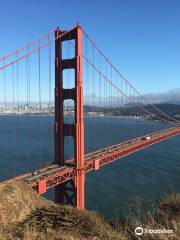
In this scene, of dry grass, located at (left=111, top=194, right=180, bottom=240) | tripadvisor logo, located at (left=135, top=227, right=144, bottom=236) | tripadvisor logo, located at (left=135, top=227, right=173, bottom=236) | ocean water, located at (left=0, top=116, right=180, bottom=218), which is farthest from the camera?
ocean water, located at (left=0, top=116, right=180, bottom=218)

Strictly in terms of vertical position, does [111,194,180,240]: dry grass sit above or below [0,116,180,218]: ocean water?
above

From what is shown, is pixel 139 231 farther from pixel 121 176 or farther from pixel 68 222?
pixel 121 176

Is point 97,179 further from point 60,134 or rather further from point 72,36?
point 72,36

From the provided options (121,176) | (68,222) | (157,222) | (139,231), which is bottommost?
(121,176)

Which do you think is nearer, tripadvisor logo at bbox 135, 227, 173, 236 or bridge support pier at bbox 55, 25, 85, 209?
tripadvisor logo at bbox 135, 227, 173, 236

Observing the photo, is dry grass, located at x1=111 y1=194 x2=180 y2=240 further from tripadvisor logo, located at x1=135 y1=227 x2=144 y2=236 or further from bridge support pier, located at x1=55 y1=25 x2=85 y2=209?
bridge support pier, located at x1=55 y1=25 x2=85 y2=209

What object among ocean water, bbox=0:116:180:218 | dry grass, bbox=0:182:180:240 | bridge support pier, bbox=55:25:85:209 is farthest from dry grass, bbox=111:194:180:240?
bridge support pier, bbox=55:25:85:209

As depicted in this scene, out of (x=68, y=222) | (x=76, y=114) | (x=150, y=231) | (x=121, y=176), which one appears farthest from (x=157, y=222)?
(x=121, y=176)

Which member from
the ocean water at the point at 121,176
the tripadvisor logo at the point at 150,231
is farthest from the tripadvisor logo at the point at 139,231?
Result: the ocean water at the point at 121,176

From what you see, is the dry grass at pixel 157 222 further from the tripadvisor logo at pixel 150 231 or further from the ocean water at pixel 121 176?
the ocean water at pixel 121 176
